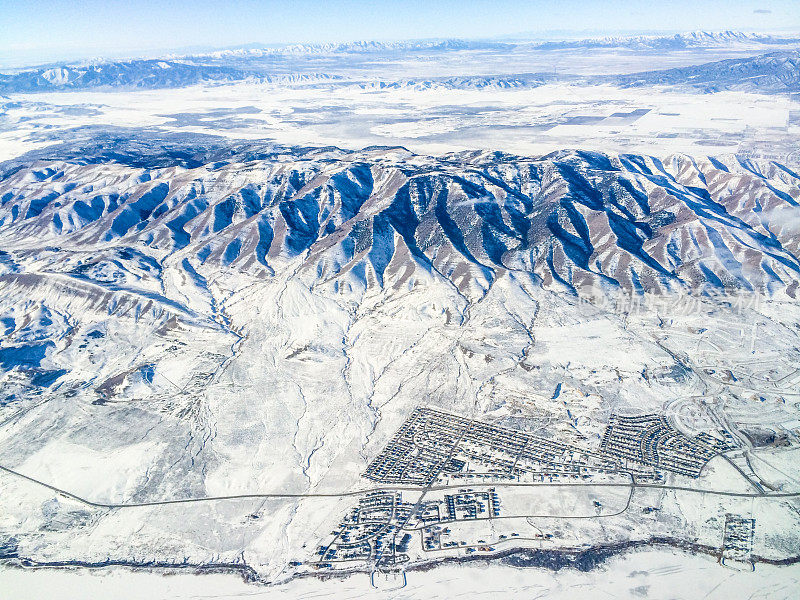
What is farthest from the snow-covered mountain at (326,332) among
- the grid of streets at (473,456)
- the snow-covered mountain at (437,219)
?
the grid of streets at (473,456)

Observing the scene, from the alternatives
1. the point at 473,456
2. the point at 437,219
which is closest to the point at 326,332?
the point at 473,456

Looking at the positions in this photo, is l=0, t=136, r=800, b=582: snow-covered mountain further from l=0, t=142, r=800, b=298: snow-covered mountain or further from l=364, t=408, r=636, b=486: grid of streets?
l=364, t=408, r=636, b=486: grid of streets

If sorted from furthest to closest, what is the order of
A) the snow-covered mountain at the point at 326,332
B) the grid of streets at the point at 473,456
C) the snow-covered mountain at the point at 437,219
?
1. the snow-covered mountain at the point at 437,219
2. the grid of streets at the point at 473,456
3. the snow-covered mountain at the point at 326,332

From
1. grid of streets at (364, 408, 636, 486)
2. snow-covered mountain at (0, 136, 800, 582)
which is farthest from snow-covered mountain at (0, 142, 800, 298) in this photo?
grid of streets at (364, 408, 636, 486)

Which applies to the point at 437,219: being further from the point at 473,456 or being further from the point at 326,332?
the point at 473,456

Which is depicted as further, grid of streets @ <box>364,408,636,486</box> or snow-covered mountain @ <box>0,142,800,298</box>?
snow-covered mountain @ <box>0,142,800,298</box>

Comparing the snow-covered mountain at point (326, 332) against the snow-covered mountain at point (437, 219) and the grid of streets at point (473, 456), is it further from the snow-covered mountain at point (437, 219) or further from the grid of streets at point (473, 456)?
the grid of streets at point (473, 456)

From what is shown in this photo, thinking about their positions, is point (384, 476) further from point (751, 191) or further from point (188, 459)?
point (751, 191)

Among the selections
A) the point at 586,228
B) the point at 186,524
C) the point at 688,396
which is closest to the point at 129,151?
the point at 586,228
